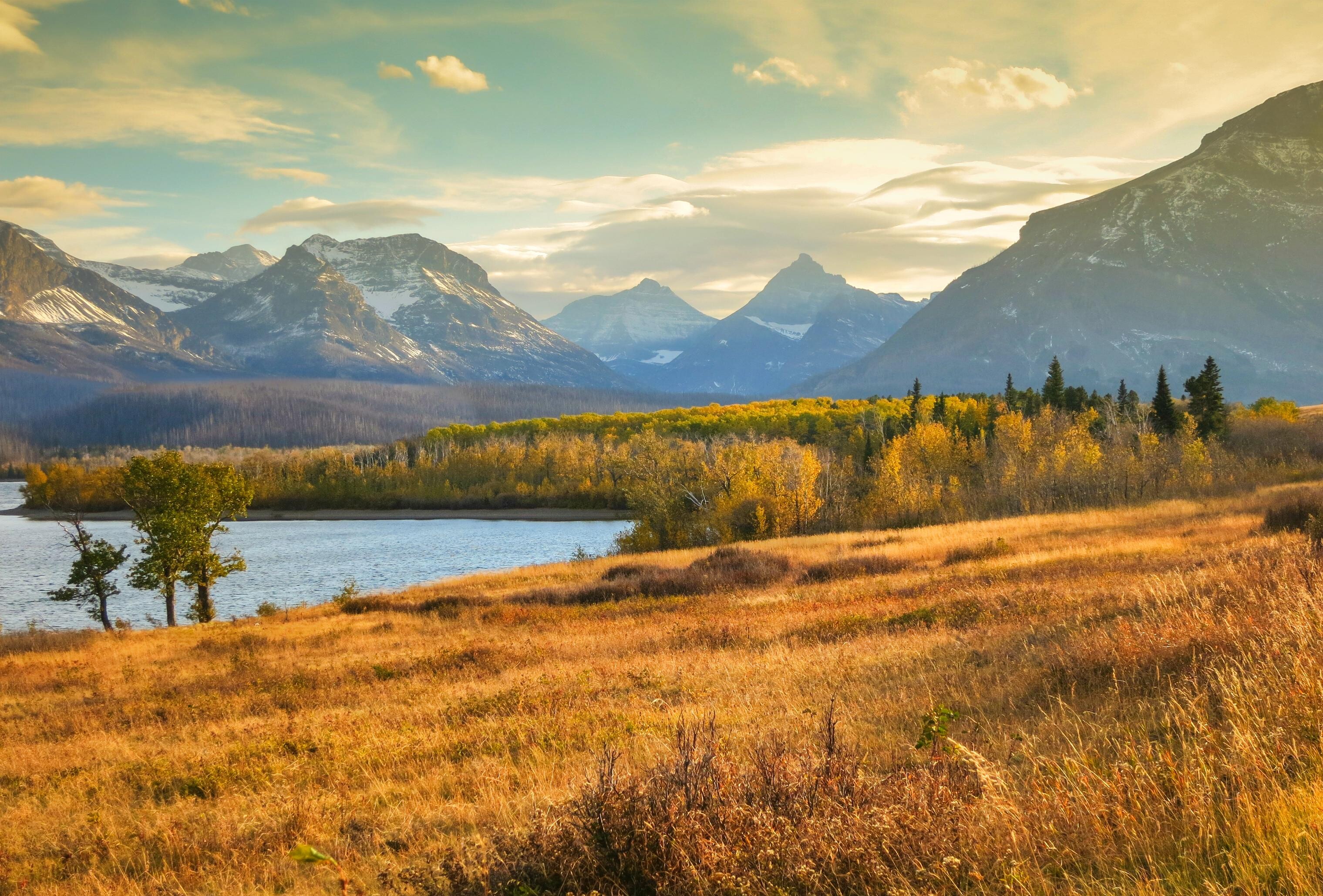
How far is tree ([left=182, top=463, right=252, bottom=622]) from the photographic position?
45969mm

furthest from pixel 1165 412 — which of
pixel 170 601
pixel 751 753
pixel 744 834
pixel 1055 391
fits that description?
pixel 744 834

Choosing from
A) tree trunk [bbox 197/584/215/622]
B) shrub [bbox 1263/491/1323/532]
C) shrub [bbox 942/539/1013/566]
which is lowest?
tree trunk [bbox 197/584/215/622]

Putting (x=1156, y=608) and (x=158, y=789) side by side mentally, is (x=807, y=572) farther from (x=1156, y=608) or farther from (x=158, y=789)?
(x=158, y=789)

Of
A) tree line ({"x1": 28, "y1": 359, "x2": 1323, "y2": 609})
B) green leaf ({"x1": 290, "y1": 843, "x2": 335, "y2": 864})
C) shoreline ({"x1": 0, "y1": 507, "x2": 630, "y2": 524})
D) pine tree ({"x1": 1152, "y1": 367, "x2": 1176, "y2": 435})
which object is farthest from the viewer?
shoreline ({"x1": 0, "y1": 507, "x2": 630, "y2": 524})

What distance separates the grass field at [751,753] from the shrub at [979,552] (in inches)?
315

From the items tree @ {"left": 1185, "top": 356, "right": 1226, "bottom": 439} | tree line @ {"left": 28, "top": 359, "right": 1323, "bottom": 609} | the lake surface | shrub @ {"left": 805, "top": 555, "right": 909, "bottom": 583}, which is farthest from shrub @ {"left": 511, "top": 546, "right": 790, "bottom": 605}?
tree @ {"left": 1185, "top": 356, "right": 1226, "bottom": 439}

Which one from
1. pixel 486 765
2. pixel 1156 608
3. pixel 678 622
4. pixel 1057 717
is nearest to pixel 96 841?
pixel 486 765

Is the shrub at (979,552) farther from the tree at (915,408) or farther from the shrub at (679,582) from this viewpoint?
the tree at (915,408)

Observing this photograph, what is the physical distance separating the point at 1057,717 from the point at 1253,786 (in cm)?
376

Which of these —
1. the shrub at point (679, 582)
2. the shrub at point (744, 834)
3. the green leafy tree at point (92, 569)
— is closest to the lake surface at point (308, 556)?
the green leafy tree at point (92, 569)

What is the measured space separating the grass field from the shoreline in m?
108

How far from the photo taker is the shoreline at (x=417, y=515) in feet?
438

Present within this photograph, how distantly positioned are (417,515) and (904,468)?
92228 millimetres

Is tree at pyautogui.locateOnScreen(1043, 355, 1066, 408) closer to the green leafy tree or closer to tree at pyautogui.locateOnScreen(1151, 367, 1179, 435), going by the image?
tree at pyautogui.locateOnScreen(1151, 367, 1179, 435)
